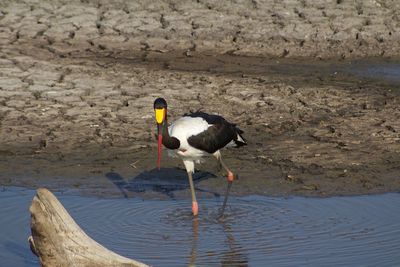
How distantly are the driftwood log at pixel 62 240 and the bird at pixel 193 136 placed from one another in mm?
2235

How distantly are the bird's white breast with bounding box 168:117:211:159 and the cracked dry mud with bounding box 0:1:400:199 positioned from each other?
69 centimetres

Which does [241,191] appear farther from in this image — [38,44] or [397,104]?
[38,44]

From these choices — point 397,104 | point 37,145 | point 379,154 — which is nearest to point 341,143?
point 379,154

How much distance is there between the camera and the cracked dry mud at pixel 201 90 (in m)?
9.86

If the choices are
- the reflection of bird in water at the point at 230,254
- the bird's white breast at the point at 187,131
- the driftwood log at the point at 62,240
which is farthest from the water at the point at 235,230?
the driftwood log at the point at 62,240

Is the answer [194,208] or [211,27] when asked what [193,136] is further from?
[211,27]

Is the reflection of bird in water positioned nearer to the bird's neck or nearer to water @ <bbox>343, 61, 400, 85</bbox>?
the bird's neck

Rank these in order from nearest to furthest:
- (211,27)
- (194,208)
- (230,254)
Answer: (230,254) → (194,208) → (211,27)

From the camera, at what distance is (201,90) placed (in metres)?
12.0

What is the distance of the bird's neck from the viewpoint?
8617mm

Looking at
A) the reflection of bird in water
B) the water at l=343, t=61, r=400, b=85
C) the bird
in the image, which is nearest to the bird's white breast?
the bird

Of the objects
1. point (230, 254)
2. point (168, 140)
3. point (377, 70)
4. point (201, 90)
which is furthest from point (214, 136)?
point (377, 70)

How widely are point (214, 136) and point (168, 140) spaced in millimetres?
476

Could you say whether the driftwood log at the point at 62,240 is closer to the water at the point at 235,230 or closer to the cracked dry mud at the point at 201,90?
the water at the point at 235,230
